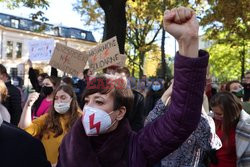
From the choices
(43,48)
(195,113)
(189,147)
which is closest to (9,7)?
(43,48)

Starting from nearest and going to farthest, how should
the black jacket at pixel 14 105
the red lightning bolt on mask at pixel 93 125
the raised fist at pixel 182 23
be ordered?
the raised fist at pixel 182 23
the red lightning bolt on mask at pixel 93 125
the black jacket at pixel 14 105

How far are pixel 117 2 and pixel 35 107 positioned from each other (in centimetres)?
401

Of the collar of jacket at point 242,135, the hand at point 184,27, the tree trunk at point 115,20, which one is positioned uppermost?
the tree trunk at point 115,20

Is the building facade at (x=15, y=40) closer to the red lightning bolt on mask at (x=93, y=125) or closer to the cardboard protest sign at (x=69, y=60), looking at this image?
the cardboard protest sign at (x=69, y=60)

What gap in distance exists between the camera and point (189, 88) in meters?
1.88

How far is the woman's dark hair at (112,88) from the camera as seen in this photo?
247 centimetres

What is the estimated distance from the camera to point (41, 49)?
948 centimetres

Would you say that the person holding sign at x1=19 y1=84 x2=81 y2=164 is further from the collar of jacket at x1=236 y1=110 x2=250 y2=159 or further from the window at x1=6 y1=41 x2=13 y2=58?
the window at x1=6 y1=41 x2=13 y2=58

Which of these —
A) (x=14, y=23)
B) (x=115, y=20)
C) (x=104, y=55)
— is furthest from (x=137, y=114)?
(x=14, y=23)

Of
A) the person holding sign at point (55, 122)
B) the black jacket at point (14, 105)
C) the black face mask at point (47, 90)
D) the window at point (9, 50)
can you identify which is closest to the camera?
the person holding sign at point (55, 122)

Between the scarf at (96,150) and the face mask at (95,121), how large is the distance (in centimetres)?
4

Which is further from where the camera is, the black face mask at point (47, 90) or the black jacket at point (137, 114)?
the black face mask at point (47, 90)

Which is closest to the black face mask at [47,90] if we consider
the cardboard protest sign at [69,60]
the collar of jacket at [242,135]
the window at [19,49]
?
the cardboard protest sign at [69,60]

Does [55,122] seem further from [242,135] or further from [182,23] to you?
Result: [182,23]
